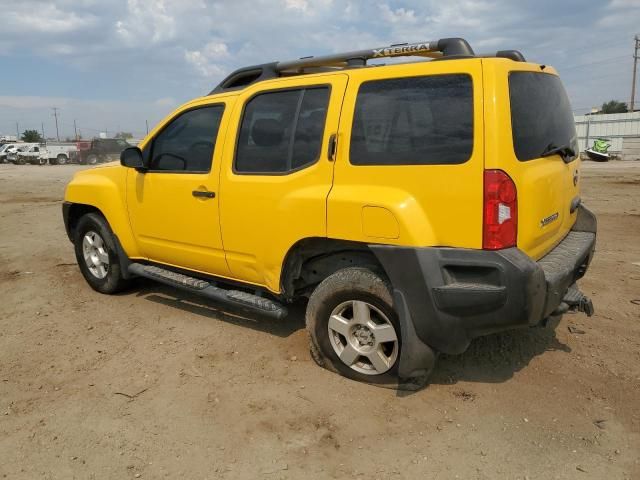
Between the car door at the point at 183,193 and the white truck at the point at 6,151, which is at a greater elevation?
the white truck at the point at 6,151

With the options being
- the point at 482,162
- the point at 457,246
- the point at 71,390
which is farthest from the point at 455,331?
the point at 71,390

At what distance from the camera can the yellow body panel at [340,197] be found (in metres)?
2.81

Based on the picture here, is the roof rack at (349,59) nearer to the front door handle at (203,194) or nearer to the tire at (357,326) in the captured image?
the front door handle at (203,194)

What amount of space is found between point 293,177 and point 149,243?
1.87m

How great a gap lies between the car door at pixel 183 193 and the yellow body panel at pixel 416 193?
1.18m

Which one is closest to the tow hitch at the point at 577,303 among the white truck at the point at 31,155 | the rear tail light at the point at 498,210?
the rear tail light at the point at 498,210

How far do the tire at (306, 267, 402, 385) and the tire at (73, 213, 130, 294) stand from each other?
2511 millimetres

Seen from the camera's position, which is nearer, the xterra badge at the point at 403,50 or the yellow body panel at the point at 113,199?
the xterra badge at the point at 403,50

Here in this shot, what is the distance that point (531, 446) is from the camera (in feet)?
9.05

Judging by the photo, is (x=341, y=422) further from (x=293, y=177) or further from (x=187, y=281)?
(x=187, y=281)

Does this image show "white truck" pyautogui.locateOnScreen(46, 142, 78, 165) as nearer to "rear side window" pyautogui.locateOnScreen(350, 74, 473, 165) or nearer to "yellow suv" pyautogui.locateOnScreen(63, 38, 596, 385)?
"yellow suv" pyautogui.locateOnScreen(63, 38, 596, 385)

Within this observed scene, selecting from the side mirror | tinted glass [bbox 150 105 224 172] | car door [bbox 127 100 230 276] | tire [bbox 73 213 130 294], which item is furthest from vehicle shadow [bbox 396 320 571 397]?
tire [bbox 73 213 130 294]

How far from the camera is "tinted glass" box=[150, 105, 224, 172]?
4105mm

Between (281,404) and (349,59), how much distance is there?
92.5 inches
